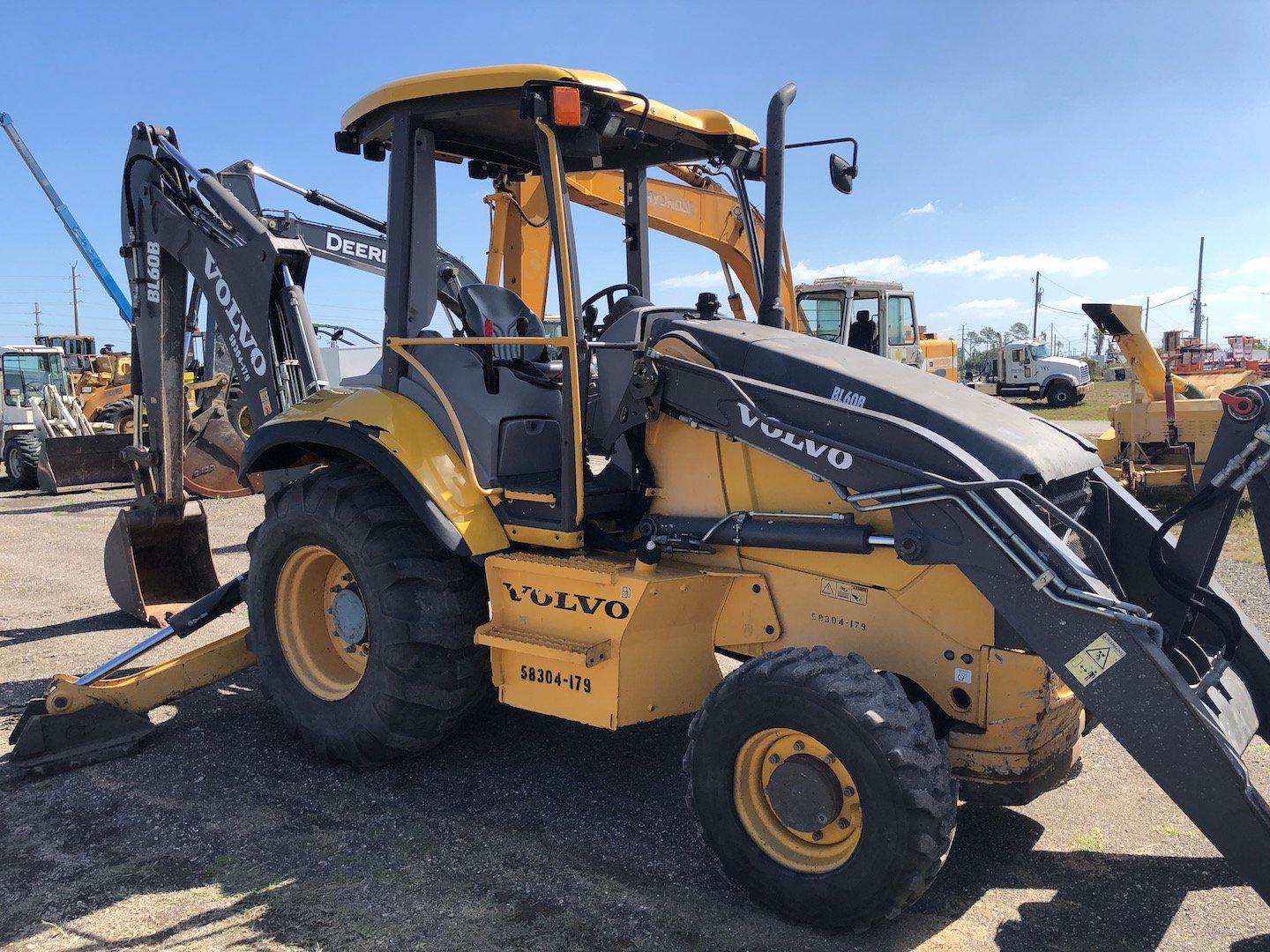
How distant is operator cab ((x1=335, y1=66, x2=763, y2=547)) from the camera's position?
3.63m

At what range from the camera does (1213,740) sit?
2.58 m

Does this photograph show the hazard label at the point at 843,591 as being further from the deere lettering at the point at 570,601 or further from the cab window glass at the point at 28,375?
the cab window glass at the point at 28,375

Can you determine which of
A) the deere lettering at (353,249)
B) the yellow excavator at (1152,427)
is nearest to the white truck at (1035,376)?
the yellow excavator at (1152,427)

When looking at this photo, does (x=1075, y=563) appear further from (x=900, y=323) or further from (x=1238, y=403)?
(x=900, y=323)

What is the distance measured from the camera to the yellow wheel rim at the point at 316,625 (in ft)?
14.6

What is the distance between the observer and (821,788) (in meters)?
2.93

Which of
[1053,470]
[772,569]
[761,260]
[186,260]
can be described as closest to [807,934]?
[772,569]

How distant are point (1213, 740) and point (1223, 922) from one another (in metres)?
0.89

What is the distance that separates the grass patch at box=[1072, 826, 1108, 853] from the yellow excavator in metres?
7.87

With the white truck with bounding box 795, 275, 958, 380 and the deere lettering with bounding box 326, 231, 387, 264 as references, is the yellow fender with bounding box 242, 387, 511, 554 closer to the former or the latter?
the deere lettering with bounding box 326, 231, 387, 264

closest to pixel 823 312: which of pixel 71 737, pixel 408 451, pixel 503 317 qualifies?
pixel 503 317

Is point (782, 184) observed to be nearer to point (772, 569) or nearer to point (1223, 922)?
point (772, 569)

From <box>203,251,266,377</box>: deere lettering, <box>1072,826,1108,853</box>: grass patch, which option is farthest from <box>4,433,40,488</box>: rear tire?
<box>1072,826,1108,853</box>: grass patch

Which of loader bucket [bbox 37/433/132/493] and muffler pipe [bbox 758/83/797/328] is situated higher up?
muffler pipe [bbox 758/83/797/328]
